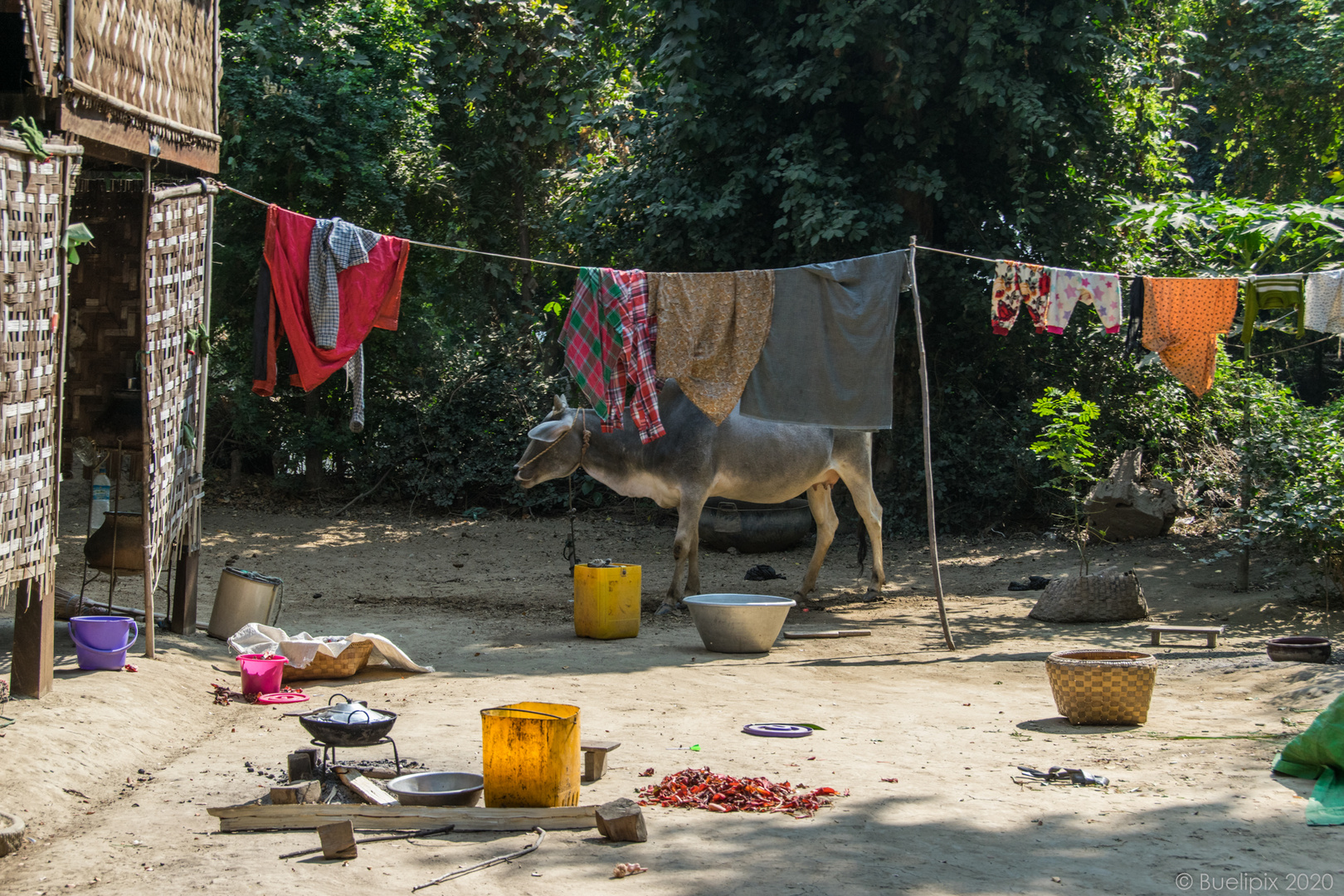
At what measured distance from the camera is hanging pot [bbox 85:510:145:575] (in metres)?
7.39

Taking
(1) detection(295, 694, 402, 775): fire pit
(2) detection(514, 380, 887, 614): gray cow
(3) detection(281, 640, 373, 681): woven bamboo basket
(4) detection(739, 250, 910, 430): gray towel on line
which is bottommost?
(3) detection(281, 640, 373, 681): woven bamboo basket

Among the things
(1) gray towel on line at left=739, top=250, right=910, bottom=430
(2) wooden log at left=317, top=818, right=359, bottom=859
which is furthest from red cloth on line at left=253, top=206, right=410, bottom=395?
(2) wooden log at left=317, top=818, right=359, bottom=859

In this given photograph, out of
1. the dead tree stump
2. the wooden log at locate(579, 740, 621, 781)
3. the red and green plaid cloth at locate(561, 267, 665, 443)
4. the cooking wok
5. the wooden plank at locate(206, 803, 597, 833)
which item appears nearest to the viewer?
the wooden plank at locate(206, 803, 597, 833)

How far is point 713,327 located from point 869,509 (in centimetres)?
282

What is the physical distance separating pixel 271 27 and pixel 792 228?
674cm

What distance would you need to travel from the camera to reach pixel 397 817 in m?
4.42

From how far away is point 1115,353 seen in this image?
1445cm

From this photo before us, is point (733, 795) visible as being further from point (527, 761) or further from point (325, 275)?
point (325, 275)

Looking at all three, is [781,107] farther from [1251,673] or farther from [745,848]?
[745,848]

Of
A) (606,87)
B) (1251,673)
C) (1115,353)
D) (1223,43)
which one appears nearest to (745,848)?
(1251,673)

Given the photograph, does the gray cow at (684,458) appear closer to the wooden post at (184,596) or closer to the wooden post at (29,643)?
the wooden post at (184,596)

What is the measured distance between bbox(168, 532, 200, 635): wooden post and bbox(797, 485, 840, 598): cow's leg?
17.9 feet

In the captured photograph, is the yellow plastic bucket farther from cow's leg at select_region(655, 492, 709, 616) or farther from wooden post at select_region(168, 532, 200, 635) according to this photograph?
cow's leg at select_region(655, 492, 709, 616)

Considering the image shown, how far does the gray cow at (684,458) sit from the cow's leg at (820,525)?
0.56 m
